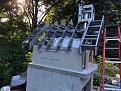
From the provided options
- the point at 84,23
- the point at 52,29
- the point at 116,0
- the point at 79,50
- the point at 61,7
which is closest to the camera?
the point at 79,50

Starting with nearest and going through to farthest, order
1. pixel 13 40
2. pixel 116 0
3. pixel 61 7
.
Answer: pixel 13 40, pixel 116 0, pixel 61 7

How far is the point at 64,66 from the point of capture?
377 cm

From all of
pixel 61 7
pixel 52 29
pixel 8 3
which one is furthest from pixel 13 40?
pixel 52 29

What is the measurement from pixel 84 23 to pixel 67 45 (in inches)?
24.6

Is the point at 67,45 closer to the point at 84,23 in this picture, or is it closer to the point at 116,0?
the point at 84,23

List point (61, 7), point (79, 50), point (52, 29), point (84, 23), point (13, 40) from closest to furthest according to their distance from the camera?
point (79, 50)
point (84, 23)
point (52, 29)
point (13, 40)
point (61, 7)

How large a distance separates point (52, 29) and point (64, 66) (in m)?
1.07

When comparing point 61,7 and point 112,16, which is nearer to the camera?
point 112,16

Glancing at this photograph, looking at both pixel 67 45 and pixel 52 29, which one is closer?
pixel 67 45

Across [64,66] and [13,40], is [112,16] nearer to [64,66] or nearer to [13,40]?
[13,40]

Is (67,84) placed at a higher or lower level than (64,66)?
lower

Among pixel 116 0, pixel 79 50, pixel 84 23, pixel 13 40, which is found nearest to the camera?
pixel 79 50

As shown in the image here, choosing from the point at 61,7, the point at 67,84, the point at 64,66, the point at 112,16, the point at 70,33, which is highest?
the point at 61,7

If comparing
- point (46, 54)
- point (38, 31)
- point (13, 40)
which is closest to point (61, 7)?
point (13, 40)
